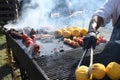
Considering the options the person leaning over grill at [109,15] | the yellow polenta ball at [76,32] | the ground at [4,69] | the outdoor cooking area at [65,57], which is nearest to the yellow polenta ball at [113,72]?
the outdoor cooking area at [65,57]

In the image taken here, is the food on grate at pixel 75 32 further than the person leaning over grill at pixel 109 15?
Yes

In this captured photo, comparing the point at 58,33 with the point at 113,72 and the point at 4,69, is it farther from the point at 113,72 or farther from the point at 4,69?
the point at 113,72

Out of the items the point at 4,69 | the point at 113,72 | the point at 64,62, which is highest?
the point at 113,72

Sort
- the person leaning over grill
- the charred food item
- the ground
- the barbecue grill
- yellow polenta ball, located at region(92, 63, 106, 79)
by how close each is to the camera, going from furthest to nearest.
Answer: the ground < the charred food item < the person leaning over grill < the barbecue grill < yellow polenta ball, located at region(92, 63, 106, 79)

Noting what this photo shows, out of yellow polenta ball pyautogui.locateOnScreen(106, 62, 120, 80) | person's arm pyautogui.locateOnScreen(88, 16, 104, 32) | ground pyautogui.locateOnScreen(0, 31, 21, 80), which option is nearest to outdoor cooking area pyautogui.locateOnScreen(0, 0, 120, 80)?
yellow polenta ball pyautogui.locateOnScreen(106, 62, 120, 80)

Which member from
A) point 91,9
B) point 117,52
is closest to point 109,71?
point 117,52

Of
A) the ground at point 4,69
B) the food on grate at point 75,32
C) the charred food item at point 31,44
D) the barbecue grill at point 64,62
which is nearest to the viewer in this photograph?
the barbecue grill at point 64,62

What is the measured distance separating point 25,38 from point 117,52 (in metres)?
2.44

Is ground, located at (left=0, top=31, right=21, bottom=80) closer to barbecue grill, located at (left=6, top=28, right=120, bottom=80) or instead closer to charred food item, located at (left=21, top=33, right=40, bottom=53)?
charred food item, located at (left=21, top=33, right=40, bottom=53)

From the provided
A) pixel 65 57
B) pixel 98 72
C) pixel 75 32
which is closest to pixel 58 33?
pixel 75 32

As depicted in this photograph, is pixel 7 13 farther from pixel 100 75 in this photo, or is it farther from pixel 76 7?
pixel 100 75

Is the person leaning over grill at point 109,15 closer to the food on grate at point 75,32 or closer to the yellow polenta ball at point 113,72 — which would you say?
the yellow polenta ball at point 113,72

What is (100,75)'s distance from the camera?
242cm

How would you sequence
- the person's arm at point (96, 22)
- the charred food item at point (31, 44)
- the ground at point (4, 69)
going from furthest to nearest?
the ground at point (4, 69)
the charred food item at point (31, 44)
the person's arm at point (96, 22)
